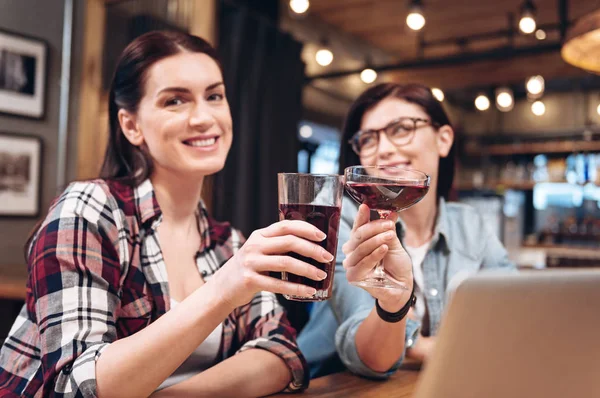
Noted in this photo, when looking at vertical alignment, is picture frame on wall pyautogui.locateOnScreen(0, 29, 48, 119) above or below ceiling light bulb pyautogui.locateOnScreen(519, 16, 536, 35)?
below

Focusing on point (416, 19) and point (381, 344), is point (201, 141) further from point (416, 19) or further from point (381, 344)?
point (416, 19)

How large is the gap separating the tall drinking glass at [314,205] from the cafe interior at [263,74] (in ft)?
1.26

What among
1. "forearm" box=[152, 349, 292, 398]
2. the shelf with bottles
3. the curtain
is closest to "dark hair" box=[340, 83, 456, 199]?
"forearm" box=[152, 349, 292, 398]

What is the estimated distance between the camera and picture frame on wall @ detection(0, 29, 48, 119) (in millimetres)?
3238

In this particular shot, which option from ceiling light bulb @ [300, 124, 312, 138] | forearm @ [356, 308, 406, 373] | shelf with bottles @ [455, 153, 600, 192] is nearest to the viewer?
forearm @ [356, 308, 406, 373]

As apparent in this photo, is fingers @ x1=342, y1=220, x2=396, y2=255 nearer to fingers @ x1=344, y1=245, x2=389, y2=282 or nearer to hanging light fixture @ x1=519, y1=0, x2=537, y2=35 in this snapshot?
fingers @ x1=344, y1=245, x2=389, y2=282

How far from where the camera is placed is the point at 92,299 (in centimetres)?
102

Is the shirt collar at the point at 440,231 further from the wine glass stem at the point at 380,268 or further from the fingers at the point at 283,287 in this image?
the fingers at the point at 283,287

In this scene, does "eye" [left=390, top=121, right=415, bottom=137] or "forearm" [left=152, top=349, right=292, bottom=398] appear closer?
"forearm" [left=152, top=349, right=292, bottom=398]

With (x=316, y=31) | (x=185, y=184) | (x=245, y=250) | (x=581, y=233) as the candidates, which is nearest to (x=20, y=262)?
(x=185, y=184)

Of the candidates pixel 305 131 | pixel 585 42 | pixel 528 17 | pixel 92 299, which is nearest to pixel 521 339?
pixel 92 299

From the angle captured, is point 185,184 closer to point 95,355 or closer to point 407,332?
point 95,355

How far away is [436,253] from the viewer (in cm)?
176

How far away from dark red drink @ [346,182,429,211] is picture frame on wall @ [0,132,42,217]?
2.86 m
